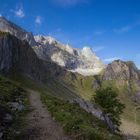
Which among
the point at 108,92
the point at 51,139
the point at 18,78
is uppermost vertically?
the point at 18,78

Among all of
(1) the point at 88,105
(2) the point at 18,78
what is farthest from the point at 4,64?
(1) the point at 88,105

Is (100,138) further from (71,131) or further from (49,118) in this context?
(49,118)

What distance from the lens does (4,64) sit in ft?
607

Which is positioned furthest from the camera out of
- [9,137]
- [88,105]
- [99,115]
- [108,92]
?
[108,92]

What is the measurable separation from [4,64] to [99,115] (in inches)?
5286

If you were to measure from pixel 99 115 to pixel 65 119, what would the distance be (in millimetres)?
31501

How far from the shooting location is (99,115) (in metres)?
60.7

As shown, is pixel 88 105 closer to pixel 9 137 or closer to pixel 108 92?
pixel 108 92

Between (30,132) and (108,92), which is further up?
(108,92)

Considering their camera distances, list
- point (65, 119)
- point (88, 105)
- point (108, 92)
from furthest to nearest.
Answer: point (108, 92) → point (88, 105) → point (65, 119)

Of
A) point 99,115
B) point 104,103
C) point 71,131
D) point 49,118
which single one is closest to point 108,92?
point 104,103

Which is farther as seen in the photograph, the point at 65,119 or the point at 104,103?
the point at 104,103

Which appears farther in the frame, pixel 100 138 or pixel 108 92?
pixel 108 92

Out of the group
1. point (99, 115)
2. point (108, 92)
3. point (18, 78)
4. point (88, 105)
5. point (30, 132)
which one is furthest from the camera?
point (18, 78)
